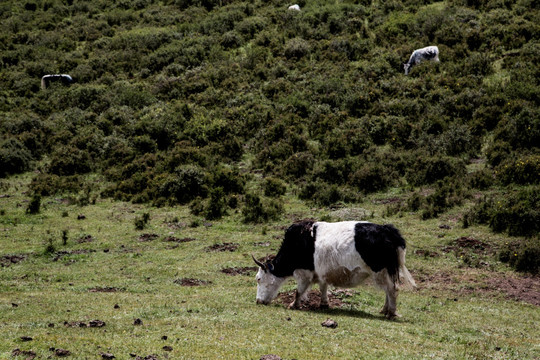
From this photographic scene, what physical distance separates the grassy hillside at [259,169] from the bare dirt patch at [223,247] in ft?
1.32

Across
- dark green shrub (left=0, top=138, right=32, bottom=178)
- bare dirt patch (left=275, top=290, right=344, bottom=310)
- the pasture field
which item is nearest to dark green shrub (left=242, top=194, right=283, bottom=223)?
the pasture field

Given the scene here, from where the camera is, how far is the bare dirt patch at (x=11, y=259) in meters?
17.2

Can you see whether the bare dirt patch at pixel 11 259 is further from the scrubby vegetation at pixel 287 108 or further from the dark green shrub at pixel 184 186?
the dark green shrub at pixel 184 186

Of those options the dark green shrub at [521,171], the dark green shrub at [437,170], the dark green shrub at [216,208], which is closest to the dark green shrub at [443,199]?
the dark green shrub at [437,170]

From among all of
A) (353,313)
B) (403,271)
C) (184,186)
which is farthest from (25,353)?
(184,186)

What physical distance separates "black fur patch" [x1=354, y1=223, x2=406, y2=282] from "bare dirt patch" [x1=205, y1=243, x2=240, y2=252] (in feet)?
29.1

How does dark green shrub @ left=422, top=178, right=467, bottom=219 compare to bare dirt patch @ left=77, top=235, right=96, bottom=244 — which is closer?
bare dirt patch @ left=77, top=235, right=96, bottom=244

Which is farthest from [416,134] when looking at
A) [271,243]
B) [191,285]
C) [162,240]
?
[191,285]

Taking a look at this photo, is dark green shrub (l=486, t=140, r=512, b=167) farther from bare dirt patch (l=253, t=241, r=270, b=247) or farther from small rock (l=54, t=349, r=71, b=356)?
small rock (l=54, t=349, r=71, b=356)

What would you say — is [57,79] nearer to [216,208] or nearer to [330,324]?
[216,208]

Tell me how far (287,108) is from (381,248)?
1009 inches

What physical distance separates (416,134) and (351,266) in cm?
1975

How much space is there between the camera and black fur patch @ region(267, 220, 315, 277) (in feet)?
39.3

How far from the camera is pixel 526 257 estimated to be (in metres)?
15.7
